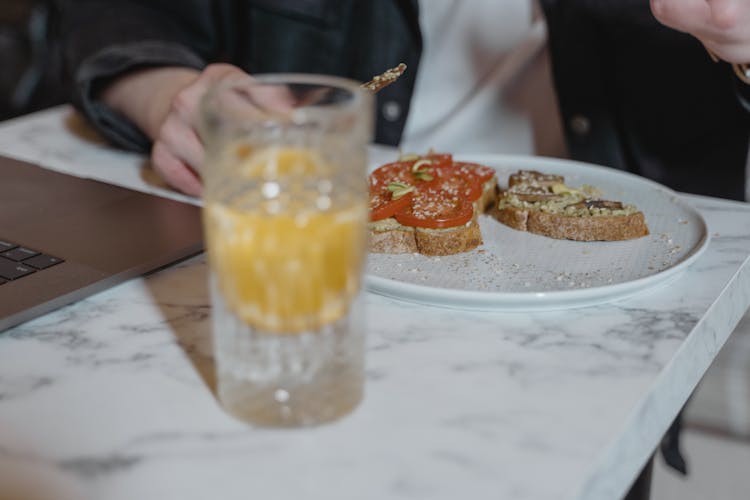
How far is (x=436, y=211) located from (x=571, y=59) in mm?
710

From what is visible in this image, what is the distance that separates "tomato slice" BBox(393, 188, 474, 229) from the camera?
2.91 ft

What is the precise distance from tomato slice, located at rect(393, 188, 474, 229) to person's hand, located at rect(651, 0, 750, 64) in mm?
263

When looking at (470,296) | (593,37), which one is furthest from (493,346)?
(593,37)

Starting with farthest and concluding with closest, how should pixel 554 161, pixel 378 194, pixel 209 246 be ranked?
pixel 554 161
pixel 378 194
pixel 209 246

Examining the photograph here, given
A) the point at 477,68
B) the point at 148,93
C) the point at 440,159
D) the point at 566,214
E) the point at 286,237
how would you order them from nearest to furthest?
the point at 286,237, the point at 566,214, the point at 440,159, the point at 148,93, the point at 477,68

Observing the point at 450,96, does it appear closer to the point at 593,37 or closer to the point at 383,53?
the point at 383,53

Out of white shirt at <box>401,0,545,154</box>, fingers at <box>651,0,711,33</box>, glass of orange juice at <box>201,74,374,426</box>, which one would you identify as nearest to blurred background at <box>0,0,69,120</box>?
white shirt at <box>401,0,545,154</box>

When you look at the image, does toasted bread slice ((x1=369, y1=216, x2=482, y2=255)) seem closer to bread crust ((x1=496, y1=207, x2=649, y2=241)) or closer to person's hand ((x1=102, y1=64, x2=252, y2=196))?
bread crust ((x1=496, y1=207, x2=649, y2=241))

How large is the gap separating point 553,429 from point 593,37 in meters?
1.04

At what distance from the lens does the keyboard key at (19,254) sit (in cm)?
86

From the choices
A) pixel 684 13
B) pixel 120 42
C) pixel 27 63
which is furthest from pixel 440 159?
pixel 27 63

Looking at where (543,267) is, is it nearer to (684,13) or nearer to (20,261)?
(684,13)

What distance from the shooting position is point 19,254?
87 cm

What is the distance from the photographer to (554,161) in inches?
44.7
